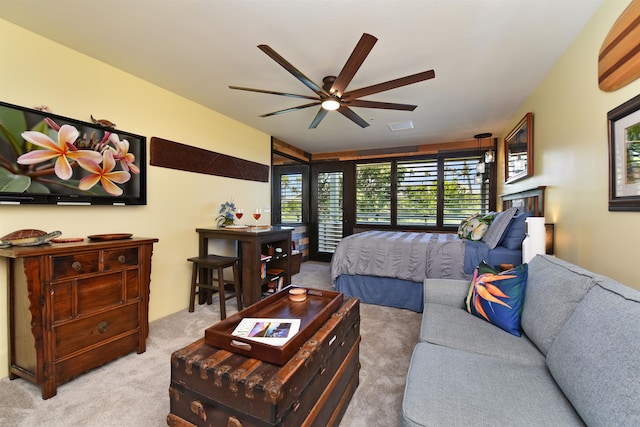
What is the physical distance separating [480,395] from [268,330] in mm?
903

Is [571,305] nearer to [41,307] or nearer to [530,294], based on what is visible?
[530,294]

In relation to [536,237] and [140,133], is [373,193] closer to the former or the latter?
[536,237]

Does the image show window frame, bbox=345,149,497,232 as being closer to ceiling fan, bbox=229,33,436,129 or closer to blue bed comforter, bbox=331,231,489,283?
blue bed comforter, bbox=331,231,489,283

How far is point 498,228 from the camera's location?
289 centimetres

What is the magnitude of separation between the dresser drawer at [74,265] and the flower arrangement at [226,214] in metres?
1.68

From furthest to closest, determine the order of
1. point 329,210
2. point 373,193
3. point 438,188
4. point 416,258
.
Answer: point 329,210, point 373,193, point 438,188, point 416,258

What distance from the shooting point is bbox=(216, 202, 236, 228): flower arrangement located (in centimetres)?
360

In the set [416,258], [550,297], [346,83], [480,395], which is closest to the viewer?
[480,395]

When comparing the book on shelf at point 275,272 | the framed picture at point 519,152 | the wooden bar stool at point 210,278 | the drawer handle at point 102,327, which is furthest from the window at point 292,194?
the framed picture at point 519,152

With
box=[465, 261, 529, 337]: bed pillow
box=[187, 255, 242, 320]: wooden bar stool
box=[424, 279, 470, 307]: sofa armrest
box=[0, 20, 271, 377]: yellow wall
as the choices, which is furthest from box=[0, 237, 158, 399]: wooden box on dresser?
box=[465, 261, 529, 337]: bed pillow

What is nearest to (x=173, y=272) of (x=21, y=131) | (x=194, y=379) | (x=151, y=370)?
(x=151, y=370)

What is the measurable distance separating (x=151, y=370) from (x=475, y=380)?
81.4 inches

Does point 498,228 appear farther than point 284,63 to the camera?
Yes

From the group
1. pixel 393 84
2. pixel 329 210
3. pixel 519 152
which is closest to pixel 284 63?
pixel 393 84
